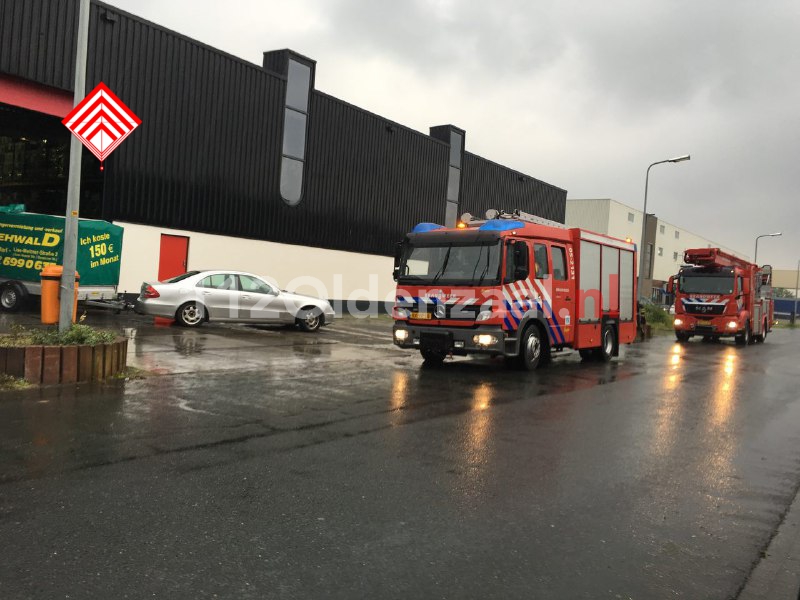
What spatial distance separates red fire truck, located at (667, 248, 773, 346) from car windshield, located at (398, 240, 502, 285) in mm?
15080

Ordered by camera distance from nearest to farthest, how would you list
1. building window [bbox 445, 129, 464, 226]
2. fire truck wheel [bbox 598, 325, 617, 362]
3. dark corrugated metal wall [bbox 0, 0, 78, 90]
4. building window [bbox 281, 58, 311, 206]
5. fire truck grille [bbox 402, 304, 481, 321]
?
fire truck grille [bbox 402, 304, 481, 321] → fire truck wheel [bbox 598, 325, 617, 362] → dark corrugated metal wall [bbox 0, 0, 78, 90] → building window [bbox 281, 58, 311, 206] → building window [bbox 445, 129, 464, 226]

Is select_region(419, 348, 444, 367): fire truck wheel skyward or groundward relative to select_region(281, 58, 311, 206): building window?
groundward

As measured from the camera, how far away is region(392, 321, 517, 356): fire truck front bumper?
1146 centimetres

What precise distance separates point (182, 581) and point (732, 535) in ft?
11.1

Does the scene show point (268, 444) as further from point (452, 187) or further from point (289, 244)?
point (452, 187)

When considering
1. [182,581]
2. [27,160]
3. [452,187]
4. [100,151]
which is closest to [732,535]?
[182,581]

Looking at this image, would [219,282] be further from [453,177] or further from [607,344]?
[453,177]

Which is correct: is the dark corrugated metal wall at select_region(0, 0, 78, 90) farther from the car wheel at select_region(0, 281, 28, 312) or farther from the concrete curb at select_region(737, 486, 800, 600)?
the concrete curb at select_region(737, 486, 800, 600)

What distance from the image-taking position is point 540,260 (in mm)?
12305

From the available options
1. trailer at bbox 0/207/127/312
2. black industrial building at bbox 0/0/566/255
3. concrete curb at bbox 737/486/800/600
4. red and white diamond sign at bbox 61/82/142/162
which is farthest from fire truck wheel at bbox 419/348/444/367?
black industrial building at bbox 0/0/566/255

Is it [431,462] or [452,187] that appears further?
[452,187]

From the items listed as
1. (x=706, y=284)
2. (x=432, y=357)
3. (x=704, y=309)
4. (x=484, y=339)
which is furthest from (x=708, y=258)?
(x=484, y=339)

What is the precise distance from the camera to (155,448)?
5.76 metres

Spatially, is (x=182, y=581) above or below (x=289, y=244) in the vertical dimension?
below
